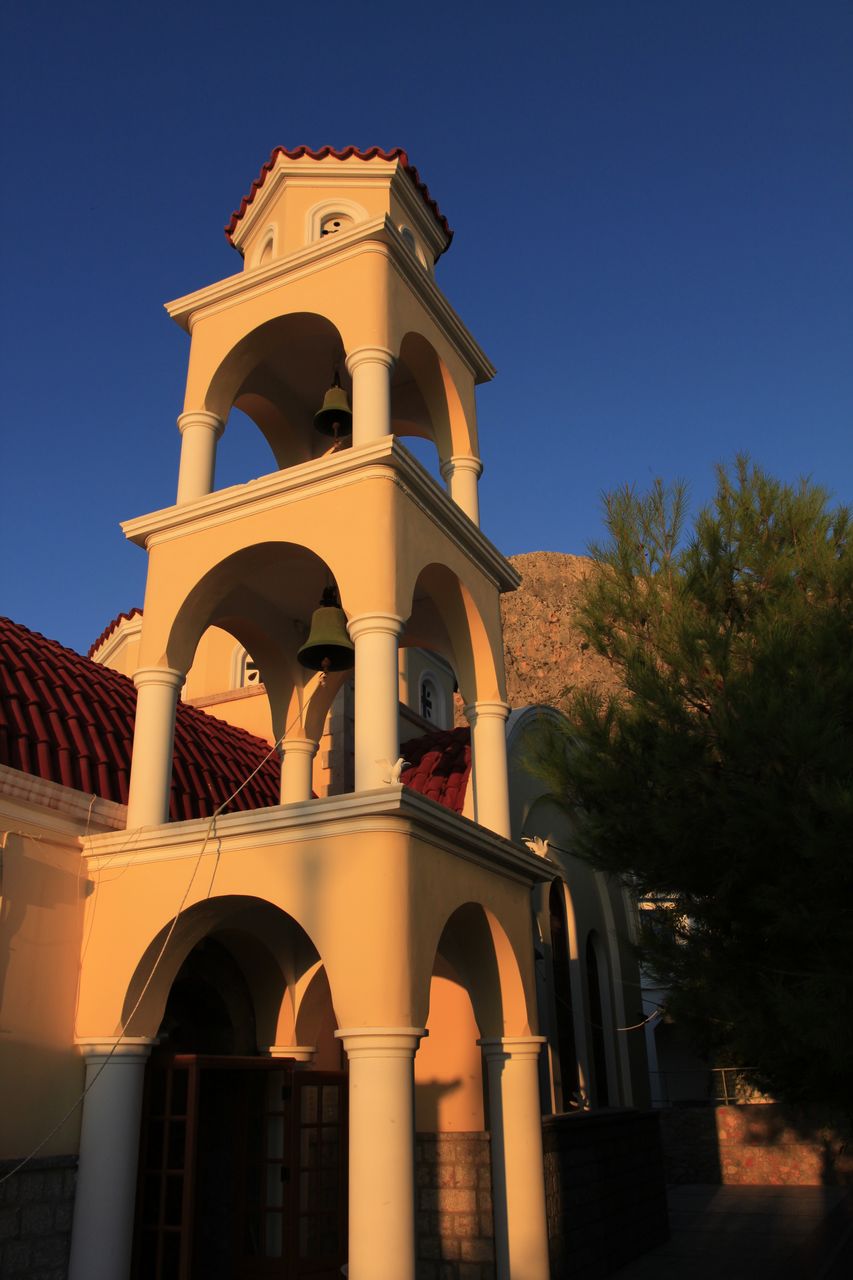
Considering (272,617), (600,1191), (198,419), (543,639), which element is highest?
(543,639)

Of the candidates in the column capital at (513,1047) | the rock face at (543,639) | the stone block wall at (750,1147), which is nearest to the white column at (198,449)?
the column capital at (513,1047)

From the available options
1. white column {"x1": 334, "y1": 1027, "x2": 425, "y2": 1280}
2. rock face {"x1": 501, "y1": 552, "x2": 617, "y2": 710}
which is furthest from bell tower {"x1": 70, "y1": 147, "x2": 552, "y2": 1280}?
rock face {"x1": 501, "y1": 552, "x2": 617, "y2": 710}

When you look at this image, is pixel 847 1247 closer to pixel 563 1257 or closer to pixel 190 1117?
pixel 563 1257

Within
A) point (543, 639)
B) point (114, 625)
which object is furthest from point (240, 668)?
point (543, 639)

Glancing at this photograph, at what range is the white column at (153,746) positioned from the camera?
27.3 ft

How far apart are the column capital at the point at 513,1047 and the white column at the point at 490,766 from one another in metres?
1.76

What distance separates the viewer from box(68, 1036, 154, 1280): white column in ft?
23.2

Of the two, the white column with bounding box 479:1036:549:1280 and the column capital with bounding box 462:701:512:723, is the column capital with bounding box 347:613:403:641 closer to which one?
the column capital with bounding box 462:701:512:723

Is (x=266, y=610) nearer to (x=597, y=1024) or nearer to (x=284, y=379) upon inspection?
(x=284, y=379)

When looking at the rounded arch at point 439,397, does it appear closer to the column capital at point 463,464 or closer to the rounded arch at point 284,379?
the column capital at point 463,464

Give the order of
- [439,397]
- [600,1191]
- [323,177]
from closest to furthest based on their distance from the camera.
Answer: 1. [600,1191]
2. [439,397]
3. [323,177]

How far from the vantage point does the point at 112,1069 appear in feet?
24.7

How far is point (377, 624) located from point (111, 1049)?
12.4 ft

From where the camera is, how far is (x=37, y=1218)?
275 inches
